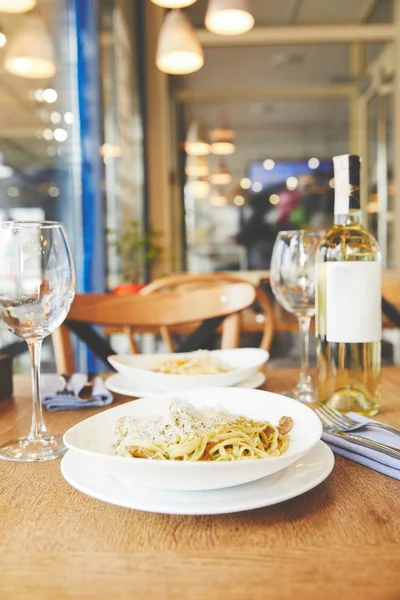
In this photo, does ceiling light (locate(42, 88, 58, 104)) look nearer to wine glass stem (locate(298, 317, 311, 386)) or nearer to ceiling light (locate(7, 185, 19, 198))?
ceiling light (locate(7, 185, 19, 198))

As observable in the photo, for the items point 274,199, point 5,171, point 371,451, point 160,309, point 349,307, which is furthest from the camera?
point 274,199

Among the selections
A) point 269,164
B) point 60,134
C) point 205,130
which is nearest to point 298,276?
point 60,134

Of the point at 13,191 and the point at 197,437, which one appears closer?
the point at 197,437

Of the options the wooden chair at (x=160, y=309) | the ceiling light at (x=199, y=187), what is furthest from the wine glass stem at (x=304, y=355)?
the ceiling light at (x=199, y=187)

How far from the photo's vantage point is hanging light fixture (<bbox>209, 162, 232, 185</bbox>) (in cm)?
659

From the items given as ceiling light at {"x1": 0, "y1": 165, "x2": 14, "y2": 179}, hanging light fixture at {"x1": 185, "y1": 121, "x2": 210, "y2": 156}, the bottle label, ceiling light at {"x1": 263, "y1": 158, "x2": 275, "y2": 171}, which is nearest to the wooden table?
the bottle label

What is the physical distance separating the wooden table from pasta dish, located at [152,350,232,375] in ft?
1.38

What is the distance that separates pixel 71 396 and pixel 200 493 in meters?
0.45

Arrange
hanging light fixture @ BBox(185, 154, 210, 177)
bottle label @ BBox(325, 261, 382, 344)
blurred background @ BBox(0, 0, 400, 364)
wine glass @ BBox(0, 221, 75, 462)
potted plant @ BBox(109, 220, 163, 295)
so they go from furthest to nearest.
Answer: hanging light fixture @ BBox(185, 154, 210, 177) < potted plant @ BBox(109, 220, 163, 295) < blurred background @ BBox(0, 0, 400, 364) < bottle label @ BBox(325, 261, 382, 344) < wine glass @ BBox(0, 221, 75, 462)

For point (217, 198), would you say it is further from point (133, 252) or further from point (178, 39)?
point (178, 39)

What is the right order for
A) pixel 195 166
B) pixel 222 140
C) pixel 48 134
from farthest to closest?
1. pixel 222 140
2. pixel 195 166
3. pixel 48 134

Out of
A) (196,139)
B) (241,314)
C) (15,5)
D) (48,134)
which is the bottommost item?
(241,314)

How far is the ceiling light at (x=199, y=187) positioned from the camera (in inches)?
252

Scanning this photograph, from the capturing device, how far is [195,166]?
242 inches
